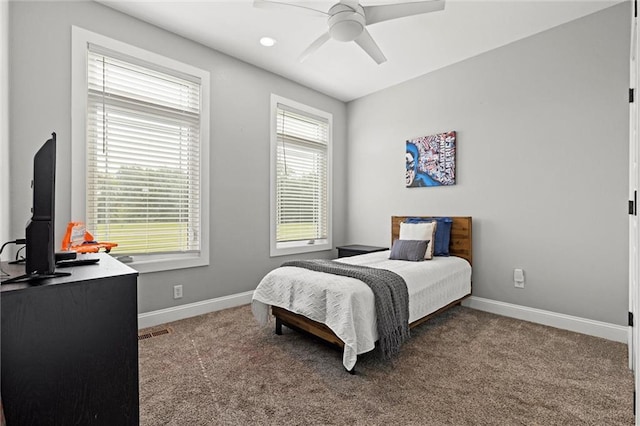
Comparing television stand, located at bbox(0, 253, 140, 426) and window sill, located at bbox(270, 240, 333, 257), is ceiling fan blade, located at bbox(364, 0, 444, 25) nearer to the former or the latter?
television stand, located at bbox(0, 253, 140, 426)

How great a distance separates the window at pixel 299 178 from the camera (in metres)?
4.08

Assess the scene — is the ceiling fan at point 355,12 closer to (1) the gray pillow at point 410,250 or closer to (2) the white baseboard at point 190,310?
(1) the gray pillow at point 410,250

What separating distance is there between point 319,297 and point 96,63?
275cm

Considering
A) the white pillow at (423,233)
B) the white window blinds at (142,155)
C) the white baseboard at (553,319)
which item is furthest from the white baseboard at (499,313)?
the white pillow at (423,233)

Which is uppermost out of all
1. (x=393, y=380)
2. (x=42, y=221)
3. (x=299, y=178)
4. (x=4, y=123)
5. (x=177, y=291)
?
(x=4, y=123)

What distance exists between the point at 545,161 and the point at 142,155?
3.90 meters

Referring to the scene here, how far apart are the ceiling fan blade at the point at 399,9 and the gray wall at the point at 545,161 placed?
1754 mm

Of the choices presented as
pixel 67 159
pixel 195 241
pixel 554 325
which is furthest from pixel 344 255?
pixel 67 159

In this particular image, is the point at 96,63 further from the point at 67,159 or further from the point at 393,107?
the point at 393,107

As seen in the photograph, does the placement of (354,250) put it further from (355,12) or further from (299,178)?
(355,12)

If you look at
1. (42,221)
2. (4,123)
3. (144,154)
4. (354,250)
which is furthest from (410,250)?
(4,123)

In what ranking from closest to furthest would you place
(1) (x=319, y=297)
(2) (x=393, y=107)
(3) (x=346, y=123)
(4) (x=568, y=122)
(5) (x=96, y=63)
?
(1) (x=319, y=297) → (5) (x=96, y=63) → (4) (x=568, y=122) → (2) (x=393, y=107) → (3) (x=346, y=123)

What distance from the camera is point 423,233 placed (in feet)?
11.5

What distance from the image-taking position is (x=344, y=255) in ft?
14.4
